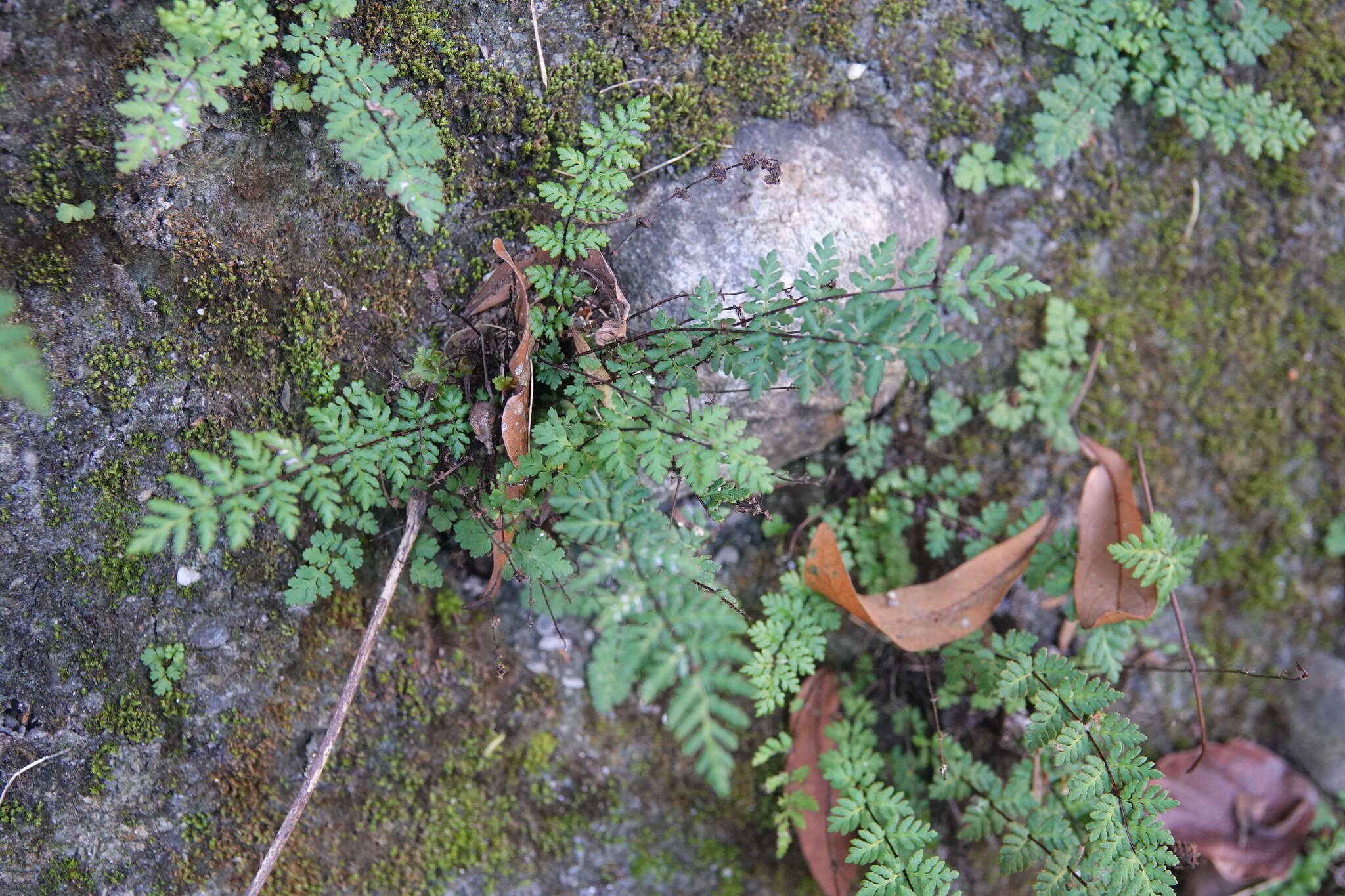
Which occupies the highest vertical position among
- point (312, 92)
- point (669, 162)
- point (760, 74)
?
point (312, 92)

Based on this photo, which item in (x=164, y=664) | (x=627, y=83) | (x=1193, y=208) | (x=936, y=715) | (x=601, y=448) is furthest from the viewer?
(x=1193, y=208)

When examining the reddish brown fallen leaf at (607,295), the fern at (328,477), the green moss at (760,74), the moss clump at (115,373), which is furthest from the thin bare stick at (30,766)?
the green moss at (760,74)

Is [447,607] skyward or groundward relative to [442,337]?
groundward

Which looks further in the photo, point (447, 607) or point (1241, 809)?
point (1241, 809)

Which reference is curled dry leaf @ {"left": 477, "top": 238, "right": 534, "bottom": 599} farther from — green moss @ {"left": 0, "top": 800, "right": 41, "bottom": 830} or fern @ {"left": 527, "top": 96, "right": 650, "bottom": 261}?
green moss @ {"left": 0, "top": 800, "right": 41, "bottom": 830}

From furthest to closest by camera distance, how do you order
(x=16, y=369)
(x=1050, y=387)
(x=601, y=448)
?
(x=1050, y=387) < (x=601, y=448) < (x=16, y=369)

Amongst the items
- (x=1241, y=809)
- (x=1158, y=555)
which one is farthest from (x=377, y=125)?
(x=1241, y=809)

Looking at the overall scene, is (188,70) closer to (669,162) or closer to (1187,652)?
(669,162)
